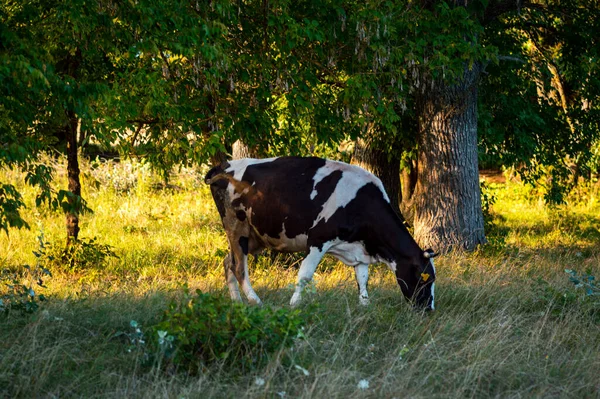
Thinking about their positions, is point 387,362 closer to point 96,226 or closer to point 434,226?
point 434,226

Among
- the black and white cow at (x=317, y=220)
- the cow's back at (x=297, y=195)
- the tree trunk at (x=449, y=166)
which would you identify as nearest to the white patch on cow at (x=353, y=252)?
the black and white cow at (x=317, y=220)

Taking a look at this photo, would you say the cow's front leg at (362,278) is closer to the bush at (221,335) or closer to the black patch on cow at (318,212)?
the black patch on cow at (318,212)

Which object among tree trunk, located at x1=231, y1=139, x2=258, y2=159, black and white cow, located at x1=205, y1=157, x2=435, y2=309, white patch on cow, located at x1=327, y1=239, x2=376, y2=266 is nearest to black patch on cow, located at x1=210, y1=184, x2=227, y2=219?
black and white cow, located at x1=205, y1=157, x2=435, y2=309

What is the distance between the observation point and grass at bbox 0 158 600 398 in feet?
18.7

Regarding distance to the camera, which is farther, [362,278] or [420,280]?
[362,278]

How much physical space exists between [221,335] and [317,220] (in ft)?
9.61

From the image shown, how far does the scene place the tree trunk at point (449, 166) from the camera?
474 inches

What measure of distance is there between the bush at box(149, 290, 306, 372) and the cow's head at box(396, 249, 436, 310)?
95.8 inches

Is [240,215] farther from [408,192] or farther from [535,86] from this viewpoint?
[535,86]

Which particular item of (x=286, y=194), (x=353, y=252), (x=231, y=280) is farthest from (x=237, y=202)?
(x=353, y=252)

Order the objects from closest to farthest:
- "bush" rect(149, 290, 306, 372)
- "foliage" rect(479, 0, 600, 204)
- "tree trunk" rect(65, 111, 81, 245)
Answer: "bush" rect(149, 290, 306, 372) < "tree trunk" rect(65, 111, 81, 245) < "foliage" rect(479, 0, 600, 204)

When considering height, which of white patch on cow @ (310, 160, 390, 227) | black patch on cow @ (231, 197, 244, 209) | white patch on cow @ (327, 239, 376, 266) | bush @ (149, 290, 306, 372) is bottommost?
white patch on cow @ (327, 239, 376, 266)

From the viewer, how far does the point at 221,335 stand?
6020 millimetres

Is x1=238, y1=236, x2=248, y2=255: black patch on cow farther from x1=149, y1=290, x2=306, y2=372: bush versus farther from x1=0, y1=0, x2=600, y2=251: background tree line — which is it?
x1=149, y1=290, x2=306, y2=372: bush
